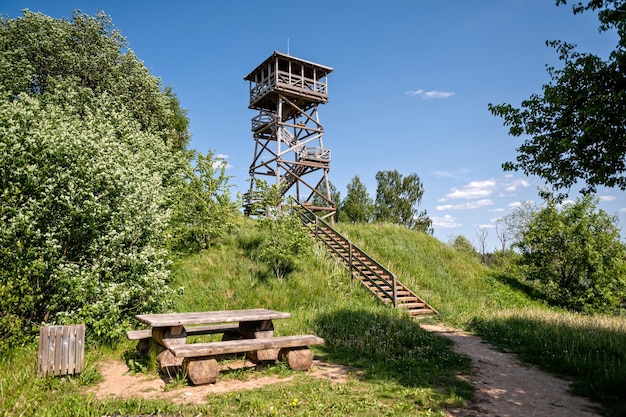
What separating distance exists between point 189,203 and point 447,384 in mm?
12802

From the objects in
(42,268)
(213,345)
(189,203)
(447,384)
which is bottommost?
(447,384)

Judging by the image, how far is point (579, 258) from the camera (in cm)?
2080

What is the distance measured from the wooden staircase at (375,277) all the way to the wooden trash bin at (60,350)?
33.5ft

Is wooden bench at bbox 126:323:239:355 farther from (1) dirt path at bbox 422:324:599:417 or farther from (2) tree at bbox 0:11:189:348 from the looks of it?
(1) dirt path at bbox 422:324:599:417

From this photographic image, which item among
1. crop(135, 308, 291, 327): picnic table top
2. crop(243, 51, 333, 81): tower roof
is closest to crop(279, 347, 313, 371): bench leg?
crop(135, 308, 291, 327): picnic table top

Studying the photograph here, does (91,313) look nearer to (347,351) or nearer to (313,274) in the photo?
(347,351)

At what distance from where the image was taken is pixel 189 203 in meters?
16.5

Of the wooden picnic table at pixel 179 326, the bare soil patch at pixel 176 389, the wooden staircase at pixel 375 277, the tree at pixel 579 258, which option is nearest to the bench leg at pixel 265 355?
the wooden picnic table at pixel 179 326

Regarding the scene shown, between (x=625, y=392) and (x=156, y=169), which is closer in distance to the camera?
(x=625, y=392)

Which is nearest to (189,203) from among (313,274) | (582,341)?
(313,274)

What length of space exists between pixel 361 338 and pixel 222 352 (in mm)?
4271

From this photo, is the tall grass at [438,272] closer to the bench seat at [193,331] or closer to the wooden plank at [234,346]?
the wooden plank at [234,346]

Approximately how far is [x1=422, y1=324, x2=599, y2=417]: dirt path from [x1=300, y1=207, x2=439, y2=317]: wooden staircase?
212 inches

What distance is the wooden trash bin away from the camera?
21.6ft
